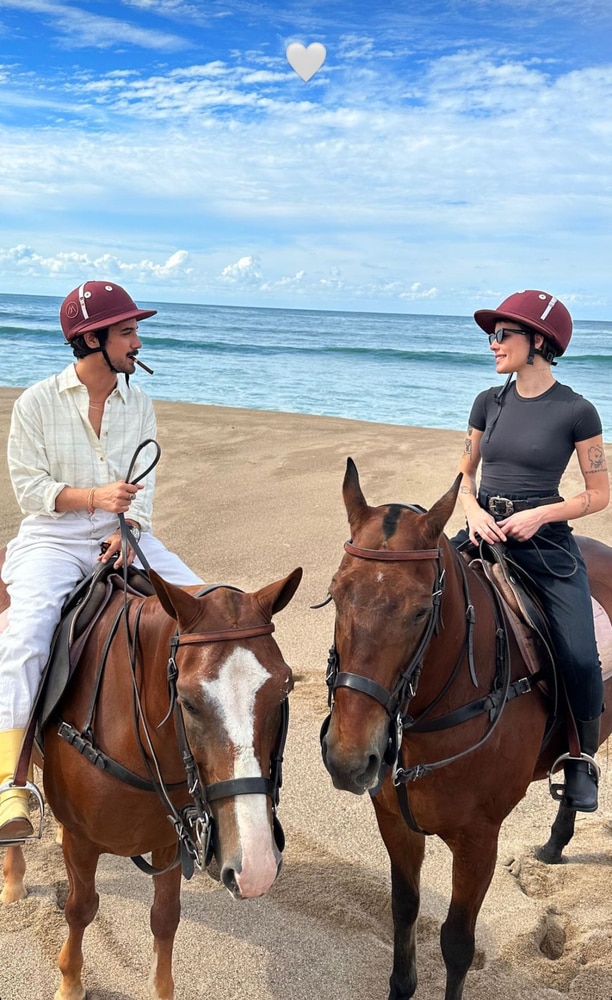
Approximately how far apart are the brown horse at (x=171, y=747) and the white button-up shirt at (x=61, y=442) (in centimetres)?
66

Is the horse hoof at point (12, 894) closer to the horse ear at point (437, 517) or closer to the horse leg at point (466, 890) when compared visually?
Result: the horse leg at point (466, 890)

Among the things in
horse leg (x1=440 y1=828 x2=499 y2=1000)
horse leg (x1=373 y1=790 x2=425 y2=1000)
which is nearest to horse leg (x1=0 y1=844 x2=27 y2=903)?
horse leg (x1=373 y1=790 x2=425 y2=1000)

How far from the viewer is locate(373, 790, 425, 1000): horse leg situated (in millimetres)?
3305

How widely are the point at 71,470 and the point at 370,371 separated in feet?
94.4

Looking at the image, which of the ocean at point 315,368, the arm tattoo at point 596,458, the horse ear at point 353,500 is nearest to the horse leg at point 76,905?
the horse ear at point 353,500

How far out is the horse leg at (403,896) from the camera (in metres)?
3.30

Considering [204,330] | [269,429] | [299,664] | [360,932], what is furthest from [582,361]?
[360,932]

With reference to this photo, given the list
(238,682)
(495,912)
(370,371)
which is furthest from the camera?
(370,371)

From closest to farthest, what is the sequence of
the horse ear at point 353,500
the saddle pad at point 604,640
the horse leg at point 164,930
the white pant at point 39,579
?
1. the horse ear at point 353,500
2. the white pant at point 39,579
3. the horse leg at point 164,930
4. the saddle pad at point 604,640

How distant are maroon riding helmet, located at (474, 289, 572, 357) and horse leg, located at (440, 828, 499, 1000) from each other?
208cm

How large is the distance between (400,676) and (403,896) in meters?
1.37

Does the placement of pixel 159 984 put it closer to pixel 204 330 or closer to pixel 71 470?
pixel 71 470

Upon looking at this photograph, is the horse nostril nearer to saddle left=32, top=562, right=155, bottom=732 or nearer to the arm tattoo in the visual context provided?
saddle left=32, top=562, right=155, bottom=732

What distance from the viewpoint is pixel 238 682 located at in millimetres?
2260
